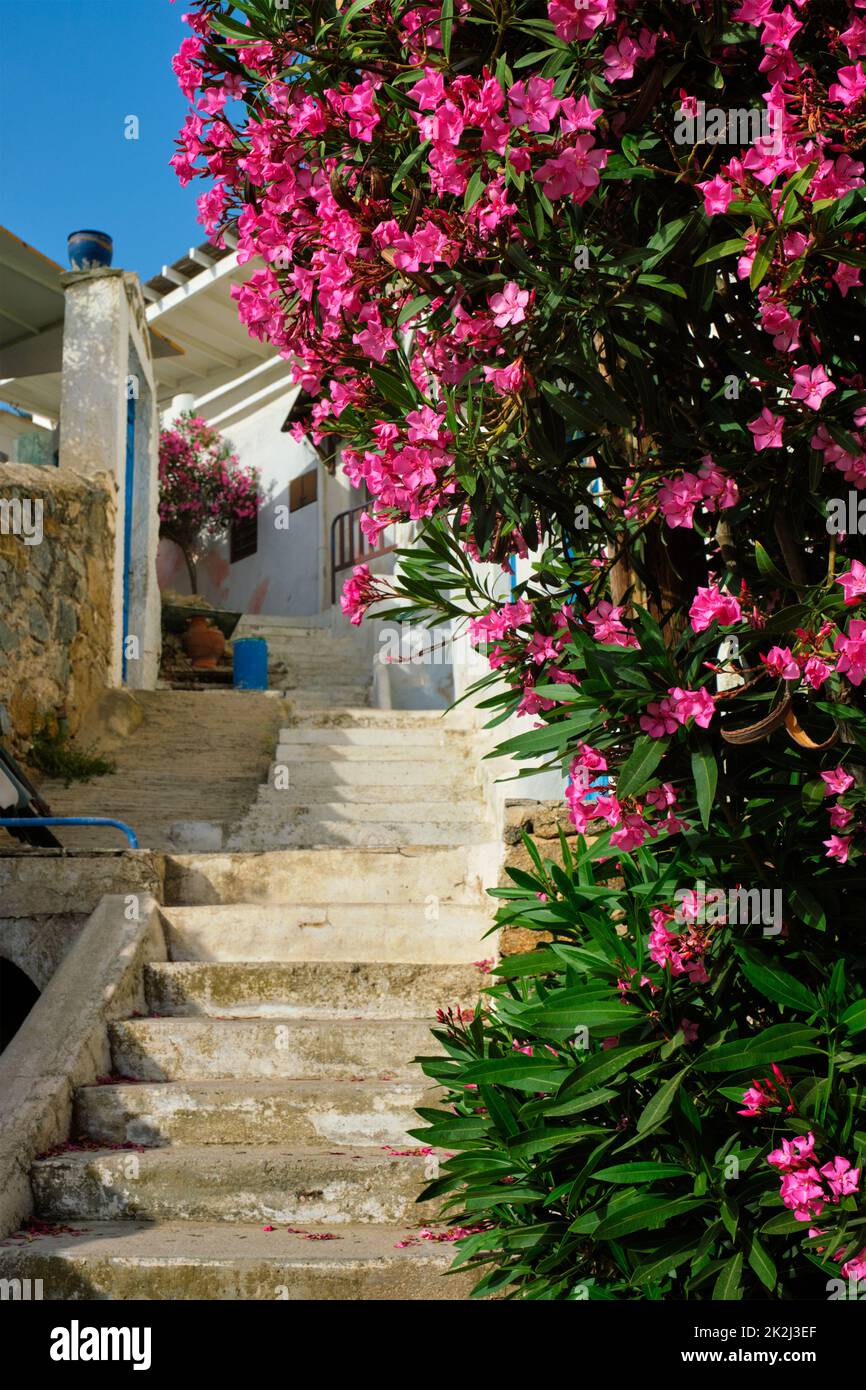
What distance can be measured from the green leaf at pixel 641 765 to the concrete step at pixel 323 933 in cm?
212

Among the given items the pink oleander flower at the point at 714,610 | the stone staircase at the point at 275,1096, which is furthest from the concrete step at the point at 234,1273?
the pink oleander flower at the point at 714,610

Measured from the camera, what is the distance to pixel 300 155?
234cm

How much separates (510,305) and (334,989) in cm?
247

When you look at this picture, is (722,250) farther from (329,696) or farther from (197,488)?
(197,488)

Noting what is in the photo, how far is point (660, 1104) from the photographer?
7.54 feet

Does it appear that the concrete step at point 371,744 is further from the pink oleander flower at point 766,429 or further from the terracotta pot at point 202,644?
the pink oleander flower at point 766,429

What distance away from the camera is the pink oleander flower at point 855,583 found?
196 cm

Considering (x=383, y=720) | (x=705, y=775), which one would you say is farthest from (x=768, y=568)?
(x=383, y=720)

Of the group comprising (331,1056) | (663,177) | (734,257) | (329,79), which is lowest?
(331,1056)

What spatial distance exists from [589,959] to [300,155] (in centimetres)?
165

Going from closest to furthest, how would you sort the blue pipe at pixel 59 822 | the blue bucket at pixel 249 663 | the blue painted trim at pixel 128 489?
the blue pipe at pixel 59 822 < the blue painted trim at pixel 128 489 < the blue bucket at pixel 249 663

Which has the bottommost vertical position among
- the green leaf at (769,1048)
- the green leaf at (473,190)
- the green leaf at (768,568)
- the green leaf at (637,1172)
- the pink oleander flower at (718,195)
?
the green leaf at (637,1172)
